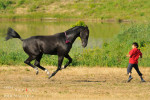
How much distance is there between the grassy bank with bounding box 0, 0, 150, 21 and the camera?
5697cm

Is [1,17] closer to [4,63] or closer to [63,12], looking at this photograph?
[63,12]

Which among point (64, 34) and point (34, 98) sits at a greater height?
point (64, 34)

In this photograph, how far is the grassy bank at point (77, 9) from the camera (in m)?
57.0

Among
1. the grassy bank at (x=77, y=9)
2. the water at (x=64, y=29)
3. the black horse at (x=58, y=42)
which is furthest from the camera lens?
the grassy bank at (x=77, y=9)

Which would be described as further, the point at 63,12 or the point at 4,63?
the point at 63,12

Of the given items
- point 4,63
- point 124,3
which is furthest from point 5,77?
point 124,3

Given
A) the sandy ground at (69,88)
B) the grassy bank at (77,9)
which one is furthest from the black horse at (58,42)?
the grassy bank at (77,9)

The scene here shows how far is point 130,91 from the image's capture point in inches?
371

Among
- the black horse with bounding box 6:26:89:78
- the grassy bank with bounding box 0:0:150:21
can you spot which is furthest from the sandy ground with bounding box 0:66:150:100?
the grassy bank with bounding box 0:0:150:21

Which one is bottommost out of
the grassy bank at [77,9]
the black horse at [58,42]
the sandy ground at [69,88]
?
the sandy ground at [69,88]

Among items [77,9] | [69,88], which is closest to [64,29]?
[77,9]

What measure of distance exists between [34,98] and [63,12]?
5288 cm

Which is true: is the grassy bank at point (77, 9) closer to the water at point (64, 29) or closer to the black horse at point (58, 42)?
the water at point (64, 29)

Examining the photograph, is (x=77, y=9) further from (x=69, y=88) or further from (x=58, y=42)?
(x=69, y=88)
